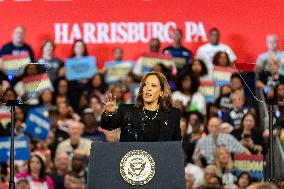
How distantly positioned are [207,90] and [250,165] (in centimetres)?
84

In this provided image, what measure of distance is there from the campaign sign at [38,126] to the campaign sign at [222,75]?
1.69 m

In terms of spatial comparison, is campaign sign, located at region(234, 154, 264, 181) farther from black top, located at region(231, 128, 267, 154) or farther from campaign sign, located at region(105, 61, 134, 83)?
campaign sign, located at region(105, 61, 134, 83)

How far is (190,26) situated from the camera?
7.79 m

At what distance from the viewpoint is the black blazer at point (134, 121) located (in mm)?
4301

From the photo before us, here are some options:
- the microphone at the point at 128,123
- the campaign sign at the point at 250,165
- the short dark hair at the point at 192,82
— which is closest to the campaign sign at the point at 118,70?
the short dark hair at the point at 192,82

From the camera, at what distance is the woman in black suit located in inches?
170

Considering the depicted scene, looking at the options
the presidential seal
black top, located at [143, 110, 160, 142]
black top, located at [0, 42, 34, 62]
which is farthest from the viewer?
black top, located at [0, 42, 34, 62]

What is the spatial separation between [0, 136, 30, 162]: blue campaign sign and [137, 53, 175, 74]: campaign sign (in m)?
1.33

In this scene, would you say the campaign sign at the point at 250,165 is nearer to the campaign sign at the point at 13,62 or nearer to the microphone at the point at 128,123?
the campaign sign at the point at 13,62

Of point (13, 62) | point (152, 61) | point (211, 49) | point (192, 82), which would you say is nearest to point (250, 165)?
point (192, 82)

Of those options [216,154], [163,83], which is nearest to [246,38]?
[216,154]

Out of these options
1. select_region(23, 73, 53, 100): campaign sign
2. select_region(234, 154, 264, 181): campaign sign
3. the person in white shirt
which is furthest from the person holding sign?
select_region(234, 154, 264, 181): campaign sign

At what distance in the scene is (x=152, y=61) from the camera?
306 inches

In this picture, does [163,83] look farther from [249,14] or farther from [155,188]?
[249,14]
